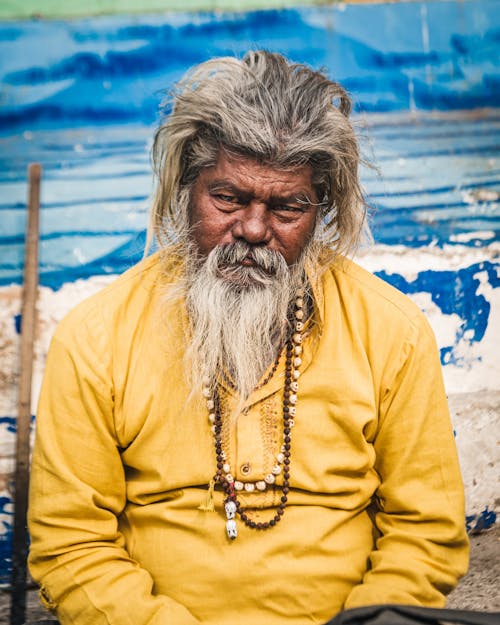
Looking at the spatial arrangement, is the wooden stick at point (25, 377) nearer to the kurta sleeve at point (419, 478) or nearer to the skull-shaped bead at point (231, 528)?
the skull-shaped bead at point (231, 528)

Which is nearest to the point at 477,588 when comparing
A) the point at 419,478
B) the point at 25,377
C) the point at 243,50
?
the point at 419,478

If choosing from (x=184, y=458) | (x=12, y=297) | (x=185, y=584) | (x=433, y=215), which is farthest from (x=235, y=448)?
(x=433, y=215)

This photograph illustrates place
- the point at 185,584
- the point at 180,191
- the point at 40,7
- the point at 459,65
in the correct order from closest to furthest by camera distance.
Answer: the point at 185,584 < the point at 180,191 < the point at 40,7 < the point at 459,65

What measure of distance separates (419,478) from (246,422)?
1.88ft

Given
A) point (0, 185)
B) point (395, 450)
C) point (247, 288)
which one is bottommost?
point (395, 450)

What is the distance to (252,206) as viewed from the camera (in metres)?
2.04

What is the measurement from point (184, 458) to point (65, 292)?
50.4 inches

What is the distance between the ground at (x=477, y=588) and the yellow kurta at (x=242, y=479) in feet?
3.14

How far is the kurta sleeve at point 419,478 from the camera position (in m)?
2.04

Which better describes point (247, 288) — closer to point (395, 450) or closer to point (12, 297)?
point (395, 450)

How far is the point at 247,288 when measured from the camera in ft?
6.91

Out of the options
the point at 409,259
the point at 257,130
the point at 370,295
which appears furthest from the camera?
the point at 409,259

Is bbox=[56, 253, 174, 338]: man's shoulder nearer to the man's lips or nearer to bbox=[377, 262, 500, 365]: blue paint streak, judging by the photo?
the man's lips

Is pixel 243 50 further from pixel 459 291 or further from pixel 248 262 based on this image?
pixel 459 291
